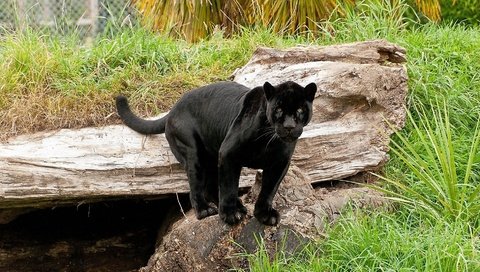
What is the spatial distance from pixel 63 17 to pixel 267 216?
3.01 meters

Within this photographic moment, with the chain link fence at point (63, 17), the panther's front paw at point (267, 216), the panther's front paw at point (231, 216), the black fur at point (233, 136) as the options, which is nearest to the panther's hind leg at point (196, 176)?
the black fur at point (233, 136)

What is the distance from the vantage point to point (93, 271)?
6.33 m

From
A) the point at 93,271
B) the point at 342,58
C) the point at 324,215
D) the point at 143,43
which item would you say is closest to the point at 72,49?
the point at 143,43

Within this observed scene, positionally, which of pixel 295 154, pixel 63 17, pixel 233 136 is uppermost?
pixel 233 136

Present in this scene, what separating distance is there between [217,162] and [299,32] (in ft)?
10.0

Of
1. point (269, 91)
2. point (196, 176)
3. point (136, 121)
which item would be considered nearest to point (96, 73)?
point (136, 121)

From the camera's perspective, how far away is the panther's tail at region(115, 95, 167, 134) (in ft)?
18.4

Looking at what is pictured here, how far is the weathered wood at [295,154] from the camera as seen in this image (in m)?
5.48

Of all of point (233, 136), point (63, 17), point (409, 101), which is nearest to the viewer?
point (233, 136)

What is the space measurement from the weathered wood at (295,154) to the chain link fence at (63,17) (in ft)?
4.74

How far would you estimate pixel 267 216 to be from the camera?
4855mm

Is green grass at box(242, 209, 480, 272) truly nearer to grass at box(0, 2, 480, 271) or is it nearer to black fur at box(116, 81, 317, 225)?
grass at box(0, 2, 480, 271)

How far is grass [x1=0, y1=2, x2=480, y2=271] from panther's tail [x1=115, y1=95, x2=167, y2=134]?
0.23 meters

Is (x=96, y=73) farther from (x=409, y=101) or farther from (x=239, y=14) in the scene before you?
(x=409, y=101)
